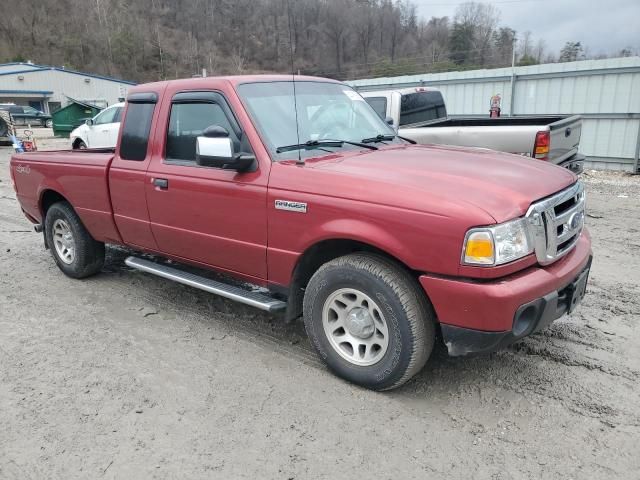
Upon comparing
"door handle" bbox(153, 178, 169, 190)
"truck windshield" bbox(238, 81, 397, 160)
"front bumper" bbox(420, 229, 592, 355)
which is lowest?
"front bumper" bbox(420, 229, 592, 355)

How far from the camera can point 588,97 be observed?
13438 mm

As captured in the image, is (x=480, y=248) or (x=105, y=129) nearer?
(x=480, y=248)

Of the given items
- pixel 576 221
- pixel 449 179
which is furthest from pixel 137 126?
pixel 576 221

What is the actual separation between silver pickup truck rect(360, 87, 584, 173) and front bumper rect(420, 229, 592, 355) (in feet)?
12.0

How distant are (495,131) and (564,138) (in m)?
1.02

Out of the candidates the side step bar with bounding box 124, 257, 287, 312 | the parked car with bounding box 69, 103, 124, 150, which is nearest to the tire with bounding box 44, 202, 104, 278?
the side step bar with bounding box 124, 257, 287, 312

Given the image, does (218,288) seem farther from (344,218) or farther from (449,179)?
(449,179)

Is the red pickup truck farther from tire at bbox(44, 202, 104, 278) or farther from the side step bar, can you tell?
tire at bbox(44, 202, 104, 278)

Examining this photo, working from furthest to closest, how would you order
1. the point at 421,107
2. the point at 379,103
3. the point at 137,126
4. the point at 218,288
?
the point at 421,107 → the point at 379,103 → the point at 137,126 → the point at 218,288

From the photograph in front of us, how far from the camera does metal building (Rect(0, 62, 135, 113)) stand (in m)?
55.5

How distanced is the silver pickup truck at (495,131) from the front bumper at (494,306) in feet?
12.0

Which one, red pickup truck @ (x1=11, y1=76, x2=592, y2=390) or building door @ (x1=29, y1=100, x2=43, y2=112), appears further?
Result: building door @ (x1=29, y1=100, x2=43, y2=112)

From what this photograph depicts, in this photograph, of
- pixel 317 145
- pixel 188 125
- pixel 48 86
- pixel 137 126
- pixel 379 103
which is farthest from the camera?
pixel 48 86

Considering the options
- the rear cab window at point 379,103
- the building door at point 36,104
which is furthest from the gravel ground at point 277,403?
the building door at point 36,104
